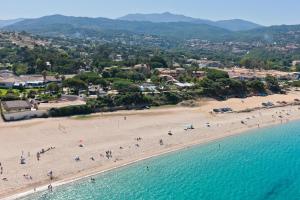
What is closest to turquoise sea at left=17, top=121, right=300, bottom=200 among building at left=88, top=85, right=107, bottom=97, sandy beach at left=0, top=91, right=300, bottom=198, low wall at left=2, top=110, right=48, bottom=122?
sandy beach at left=0, top=91, right=300, bottom=198

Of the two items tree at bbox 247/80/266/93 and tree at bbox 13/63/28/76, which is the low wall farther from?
tree at bbox 247/80/266/93

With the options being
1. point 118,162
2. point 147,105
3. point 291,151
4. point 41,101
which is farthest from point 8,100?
point 291,151

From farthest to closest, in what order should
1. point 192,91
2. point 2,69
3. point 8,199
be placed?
1. point 2,69
2. point 192,91
3. point 8,199

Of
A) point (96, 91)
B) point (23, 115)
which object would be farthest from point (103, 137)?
point (96, 91)

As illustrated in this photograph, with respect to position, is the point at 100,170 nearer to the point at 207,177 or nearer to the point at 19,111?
the point at 207,177

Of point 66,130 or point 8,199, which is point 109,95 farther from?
point 8,199

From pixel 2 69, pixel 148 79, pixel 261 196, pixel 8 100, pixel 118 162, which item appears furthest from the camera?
pixel 2 69
